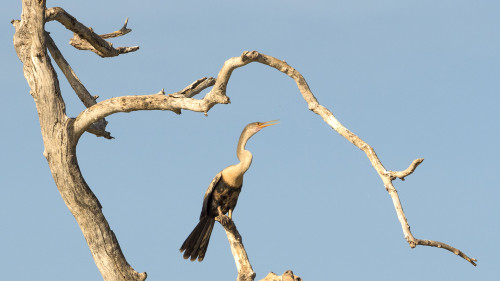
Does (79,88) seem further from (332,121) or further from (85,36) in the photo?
(332,121)

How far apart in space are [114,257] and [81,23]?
3.07m

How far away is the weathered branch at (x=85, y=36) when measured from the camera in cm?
1031

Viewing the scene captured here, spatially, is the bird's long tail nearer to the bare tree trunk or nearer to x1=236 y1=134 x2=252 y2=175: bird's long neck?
the bare tree trunk

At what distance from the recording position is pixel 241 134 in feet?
31.5

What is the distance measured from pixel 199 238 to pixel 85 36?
9.74 feet

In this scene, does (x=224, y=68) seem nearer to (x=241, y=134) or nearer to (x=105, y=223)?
(x=241, y=134)

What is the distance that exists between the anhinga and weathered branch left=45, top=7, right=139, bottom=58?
2.54 m

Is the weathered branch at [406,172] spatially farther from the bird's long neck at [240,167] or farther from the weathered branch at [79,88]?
the weathered branch at [79,88]

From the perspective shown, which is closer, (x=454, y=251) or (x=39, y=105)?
(x=454, y=251)

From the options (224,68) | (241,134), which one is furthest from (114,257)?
(224,68)

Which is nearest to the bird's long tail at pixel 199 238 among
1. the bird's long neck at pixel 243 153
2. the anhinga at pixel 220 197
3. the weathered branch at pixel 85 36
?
the anhinga at pixel 220 197

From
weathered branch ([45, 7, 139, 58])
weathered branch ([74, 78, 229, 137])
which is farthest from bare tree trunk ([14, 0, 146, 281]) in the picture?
weathered branch ([45, 7, 139, 58])

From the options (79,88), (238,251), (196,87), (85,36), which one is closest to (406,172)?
(238,251)

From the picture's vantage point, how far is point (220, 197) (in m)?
9.99
